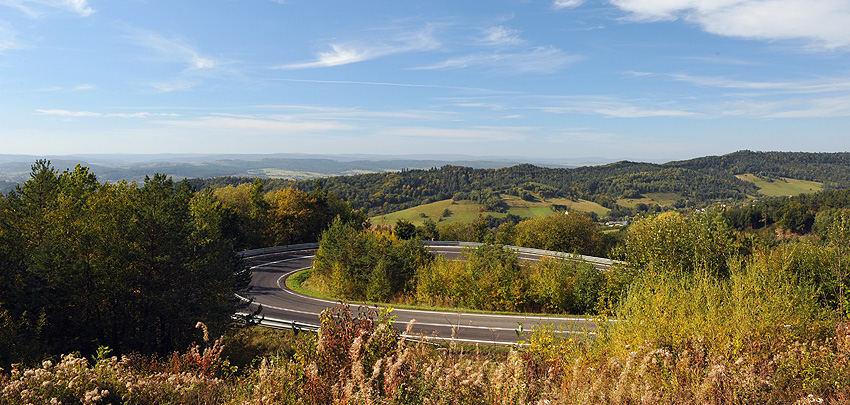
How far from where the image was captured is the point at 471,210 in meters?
148

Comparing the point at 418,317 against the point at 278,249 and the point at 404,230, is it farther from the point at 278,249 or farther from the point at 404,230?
the point at 278,249

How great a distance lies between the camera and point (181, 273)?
1770cm

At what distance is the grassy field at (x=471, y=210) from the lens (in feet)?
442

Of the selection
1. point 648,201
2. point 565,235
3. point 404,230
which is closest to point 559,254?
point 565,235

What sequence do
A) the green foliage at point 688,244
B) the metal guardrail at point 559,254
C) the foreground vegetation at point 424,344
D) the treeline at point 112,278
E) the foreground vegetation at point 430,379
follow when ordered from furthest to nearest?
the metal guardrail at point 559,254, the green foliage at point 688,244, the treeline at point 112,278, the foreground vegetation at point 424,344, the foreground vegetation at point 430,379

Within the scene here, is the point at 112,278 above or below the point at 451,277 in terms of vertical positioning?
above

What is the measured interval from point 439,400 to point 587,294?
21.3 m

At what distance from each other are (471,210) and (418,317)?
126 meters

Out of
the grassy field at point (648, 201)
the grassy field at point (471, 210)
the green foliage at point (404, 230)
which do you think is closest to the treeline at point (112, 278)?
the green foliage at point (404, 230)

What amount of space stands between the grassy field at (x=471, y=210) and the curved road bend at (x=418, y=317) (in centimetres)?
8496

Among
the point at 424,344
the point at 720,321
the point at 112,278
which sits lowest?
the point at 112,278

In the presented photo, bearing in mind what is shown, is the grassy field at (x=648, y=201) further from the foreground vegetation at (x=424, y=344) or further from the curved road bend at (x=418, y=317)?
the foreground vegetation at (x=424, y=344)

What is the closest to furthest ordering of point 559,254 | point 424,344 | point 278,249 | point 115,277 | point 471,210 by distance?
point 424,344 < point 115,277 < point 559,254 < point 278,249 < point 471,210

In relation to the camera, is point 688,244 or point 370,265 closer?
point 688,244
